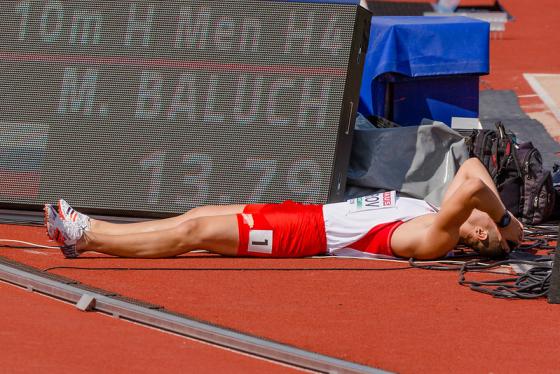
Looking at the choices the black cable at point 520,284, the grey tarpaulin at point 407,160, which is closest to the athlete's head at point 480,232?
the black cable at point 520,284

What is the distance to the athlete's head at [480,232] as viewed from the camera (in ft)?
24.7

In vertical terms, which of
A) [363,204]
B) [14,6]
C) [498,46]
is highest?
[498,46]

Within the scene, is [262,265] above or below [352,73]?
→ below

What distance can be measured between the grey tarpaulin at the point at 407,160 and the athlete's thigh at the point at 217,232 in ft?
4.65

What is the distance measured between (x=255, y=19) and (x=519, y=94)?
694 centimetres

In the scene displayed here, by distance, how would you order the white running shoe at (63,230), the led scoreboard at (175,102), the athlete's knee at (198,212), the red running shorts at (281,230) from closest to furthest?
1. the white running shoe at (63,230)
2. the red running shorts at (281,230)
3. the athlete's knee at (198,212)
4. the led scoreboard at (175,102)

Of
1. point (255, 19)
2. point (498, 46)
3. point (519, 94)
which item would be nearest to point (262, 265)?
point (255, 19)

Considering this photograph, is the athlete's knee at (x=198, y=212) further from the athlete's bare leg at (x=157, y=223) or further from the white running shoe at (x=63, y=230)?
the white running shoe at (x=63, y=230)

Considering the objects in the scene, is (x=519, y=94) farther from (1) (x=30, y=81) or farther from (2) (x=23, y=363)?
(2) (x=23, y=363)

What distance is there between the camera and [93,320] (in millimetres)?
6254

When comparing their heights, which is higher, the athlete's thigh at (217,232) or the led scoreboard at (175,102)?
the led scoreboard at (175,102)

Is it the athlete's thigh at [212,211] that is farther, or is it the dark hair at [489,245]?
the athlete's thigh at [212,211]

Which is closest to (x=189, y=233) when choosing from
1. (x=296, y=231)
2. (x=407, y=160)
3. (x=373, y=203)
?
(x=296, y=231)

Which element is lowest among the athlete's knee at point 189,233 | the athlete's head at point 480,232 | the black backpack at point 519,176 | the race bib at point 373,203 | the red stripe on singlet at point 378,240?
the athlete's knee at point 189,233
